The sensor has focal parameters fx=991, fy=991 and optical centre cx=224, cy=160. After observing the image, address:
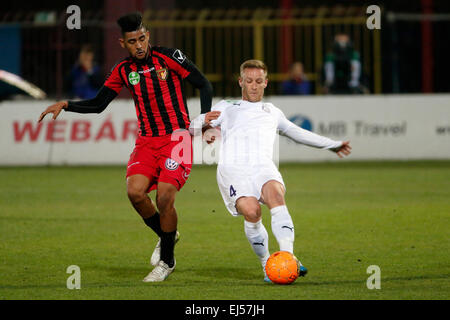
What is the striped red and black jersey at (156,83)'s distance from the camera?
8.06 meters

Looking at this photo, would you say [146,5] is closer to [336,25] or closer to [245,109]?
[336,25]

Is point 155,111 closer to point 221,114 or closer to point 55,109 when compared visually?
point 221,114

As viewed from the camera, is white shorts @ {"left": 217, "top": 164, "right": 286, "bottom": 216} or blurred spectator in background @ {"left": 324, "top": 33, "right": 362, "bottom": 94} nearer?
white shorts @ {"left": 217, "top": 164, "right": 286, "bottom": 216}

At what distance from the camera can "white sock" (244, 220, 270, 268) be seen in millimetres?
7418

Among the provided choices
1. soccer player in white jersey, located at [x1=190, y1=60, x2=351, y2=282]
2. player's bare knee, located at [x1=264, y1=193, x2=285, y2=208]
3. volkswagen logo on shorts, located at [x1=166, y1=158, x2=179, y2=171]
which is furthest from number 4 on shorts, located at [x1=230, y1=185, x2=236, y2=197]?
volkswagen logo on shorts, located at [x1=166, y1=158, x2=179, y2=171]

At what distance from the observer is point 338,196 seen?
13.1 meters

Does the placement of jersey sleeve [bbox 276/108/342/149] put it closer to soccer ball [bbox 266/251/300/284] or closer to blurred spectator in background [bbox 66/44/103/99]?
soccer ball [bbox 266/251/300/284]

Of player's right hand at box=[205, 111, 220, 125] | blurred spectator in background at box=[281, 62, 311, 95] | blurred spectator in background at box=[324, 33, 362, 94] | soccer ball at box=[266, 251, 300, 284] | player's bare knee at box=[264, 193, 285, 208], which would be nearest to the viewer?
soccer ball at box=[266, 251, 300, 284]

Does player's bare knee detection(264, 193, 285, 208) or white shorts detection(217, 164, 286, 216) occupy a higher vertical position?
white shorts detection(217, 164, 286, 216)

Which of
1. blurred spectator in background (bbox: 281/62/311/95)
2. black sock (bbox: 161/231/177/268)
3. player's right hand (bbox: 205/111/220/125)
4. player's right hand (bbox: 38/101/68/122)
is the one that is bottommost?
black sock (bbox: 161/231/177/268)

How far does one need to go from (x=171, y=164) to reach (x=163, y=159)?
108 millimetres

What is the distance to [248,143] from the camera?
767cm

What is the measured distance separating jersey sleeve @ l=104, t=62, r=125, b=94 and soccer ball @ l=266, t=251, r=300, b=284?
2121mm

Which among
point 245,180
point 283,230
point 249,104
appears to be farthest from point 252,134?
point 283,230
